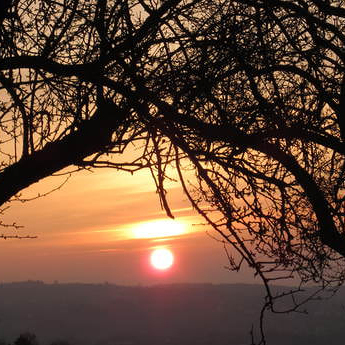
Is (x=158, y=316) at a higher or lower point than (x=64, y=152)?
lower

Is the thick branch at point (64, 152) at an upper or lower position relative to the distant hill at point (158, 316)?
upper

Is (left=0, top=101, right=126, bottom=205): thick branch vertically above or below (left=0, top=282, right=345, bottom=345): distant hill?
above

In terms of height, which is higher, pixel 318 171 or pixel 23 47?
pixel 23 47

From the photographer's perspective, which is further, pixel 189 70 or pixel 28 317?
pixel 28 317

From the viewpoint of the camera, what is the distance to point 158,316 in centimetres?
15888

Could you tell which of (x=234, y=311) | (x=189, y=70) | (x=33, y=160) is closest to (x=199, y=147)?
(x=189, y=70)

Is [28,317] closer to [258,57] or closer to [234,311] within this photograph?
[234,311]

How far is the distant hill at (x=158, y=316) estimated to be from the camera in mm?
141750

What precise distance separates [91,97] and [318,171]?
358 centimetres

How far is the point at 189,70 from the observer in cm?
534

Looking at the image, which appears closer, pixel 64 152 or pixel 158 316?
pixel 64 152

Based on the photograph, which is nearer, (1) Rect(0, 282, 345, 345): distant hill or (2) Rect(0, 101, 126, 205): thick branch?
(2) Rect(0, 101, 126, 205): thick branch

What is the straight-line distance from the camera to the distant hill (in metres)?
142

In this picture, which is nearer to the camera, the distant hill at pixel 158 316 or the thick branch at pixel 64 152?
the thick branch at pixel 64 152
